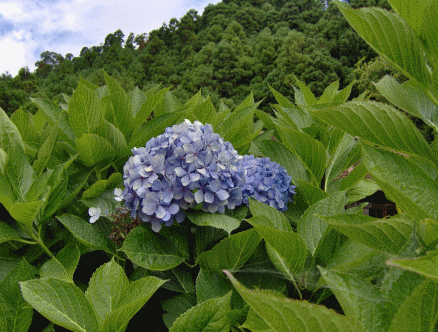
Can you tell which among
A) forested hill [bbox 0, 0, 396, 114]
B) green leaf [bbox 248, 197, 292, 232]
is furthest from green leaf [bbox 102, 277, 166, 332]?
forested hill [bbox 0, 0, 396, 114]

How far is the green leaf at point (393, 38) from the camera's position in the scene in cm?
63

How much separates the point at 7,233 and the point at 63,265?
0.17 meters

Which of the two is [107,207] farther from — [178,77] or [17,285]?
[178,77]

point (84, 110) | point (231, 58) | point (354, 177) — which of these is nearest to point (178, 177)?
point (84, 110)

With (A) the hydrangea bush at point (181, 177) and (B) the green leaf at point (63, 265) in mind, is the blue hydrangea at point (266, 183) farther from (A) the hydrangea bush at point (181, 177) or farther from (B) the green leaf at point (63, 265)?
(B) the green leaf at point (63, 265)

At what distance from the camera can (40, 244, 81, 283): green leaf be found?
0.94 meters

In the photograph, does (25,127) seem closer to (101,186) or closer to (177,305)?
(101,186)

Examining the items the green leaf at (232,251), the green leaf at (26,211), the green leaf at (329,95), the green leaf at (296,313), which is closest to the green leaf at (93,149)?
the green leaf at (26,211)

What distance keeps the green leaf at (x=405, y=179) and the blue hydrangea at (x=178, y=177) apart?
451mm

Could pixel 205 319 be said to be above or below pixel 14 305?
below

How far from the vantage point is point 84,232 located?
39.1 inches

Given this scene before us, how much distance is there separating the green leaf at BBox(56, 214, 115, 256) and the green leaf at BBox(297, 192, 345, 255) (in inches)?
22.1

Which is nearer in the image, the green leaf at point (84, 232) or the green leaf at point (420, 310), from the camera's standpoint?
the green leaf at point (420, 310)

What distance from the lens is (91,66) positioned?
4016 cm
